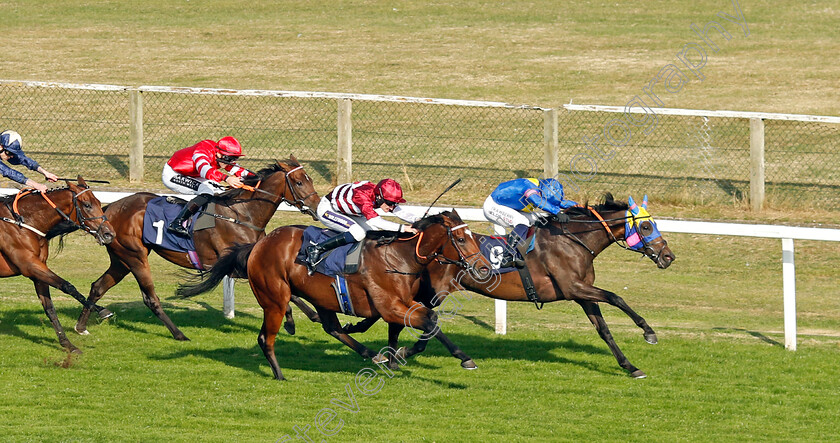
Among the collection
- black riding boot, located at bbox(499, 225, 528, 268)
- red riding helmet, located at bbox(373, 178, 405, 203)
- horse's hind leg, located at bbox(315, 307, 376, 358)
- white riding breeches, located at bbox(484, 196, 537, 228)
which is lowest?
horse's hind leg, located at bbox(315, 307, 376, 358)

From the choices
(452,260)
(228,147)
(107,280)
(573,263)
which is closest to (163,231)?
(107,280)

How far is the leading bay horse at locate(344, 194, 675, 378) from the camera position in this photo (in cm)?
855

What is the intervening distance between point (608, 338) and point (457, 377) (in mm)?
1184

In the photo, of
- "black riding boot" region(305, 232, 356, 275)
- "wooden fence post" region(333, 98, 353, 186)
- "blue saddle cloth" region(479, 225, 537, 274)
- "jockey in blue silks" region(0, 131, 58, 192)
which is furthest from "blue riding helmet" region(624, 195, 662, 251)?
"wooden fence post" region(333, 98, 353, 186)

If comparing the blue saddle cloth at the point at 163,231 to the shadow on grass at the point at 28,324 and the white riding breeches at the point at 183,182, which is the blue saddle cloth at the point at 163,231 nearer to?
the white riding breeches at the point at 183,182

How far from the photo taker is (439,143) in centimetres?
1669

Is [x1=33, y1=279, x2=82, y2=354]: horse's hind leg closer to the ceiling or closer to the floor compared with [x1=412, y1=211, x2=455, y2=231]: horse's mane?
closer to the floor

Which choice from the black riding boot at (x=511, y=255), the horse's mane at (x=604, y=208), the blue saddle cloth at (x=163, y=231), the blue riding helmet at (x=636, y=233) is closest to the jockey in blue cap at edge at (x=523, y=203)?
the black riding boot at (x=511, y=255)

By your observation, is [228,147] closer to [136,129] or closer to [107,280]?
[107,280]

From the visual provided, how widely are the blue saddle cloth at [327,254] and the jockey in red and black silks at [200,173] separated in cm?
185

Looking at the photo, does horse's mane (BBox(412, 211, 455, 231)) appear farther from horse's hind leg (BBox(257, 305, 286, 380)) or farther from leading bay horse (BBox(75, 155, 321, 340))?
leading bay horse (BBox(75, 155, 321, 340))

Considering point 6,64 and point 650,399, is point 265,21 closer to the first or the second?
point 6,64

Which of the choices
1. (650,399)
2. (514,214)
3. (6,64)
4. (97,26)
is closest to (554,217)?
(514,214)

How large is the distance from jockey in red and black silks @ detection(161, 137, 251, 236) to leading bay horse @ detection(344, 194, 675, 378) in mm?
2042
